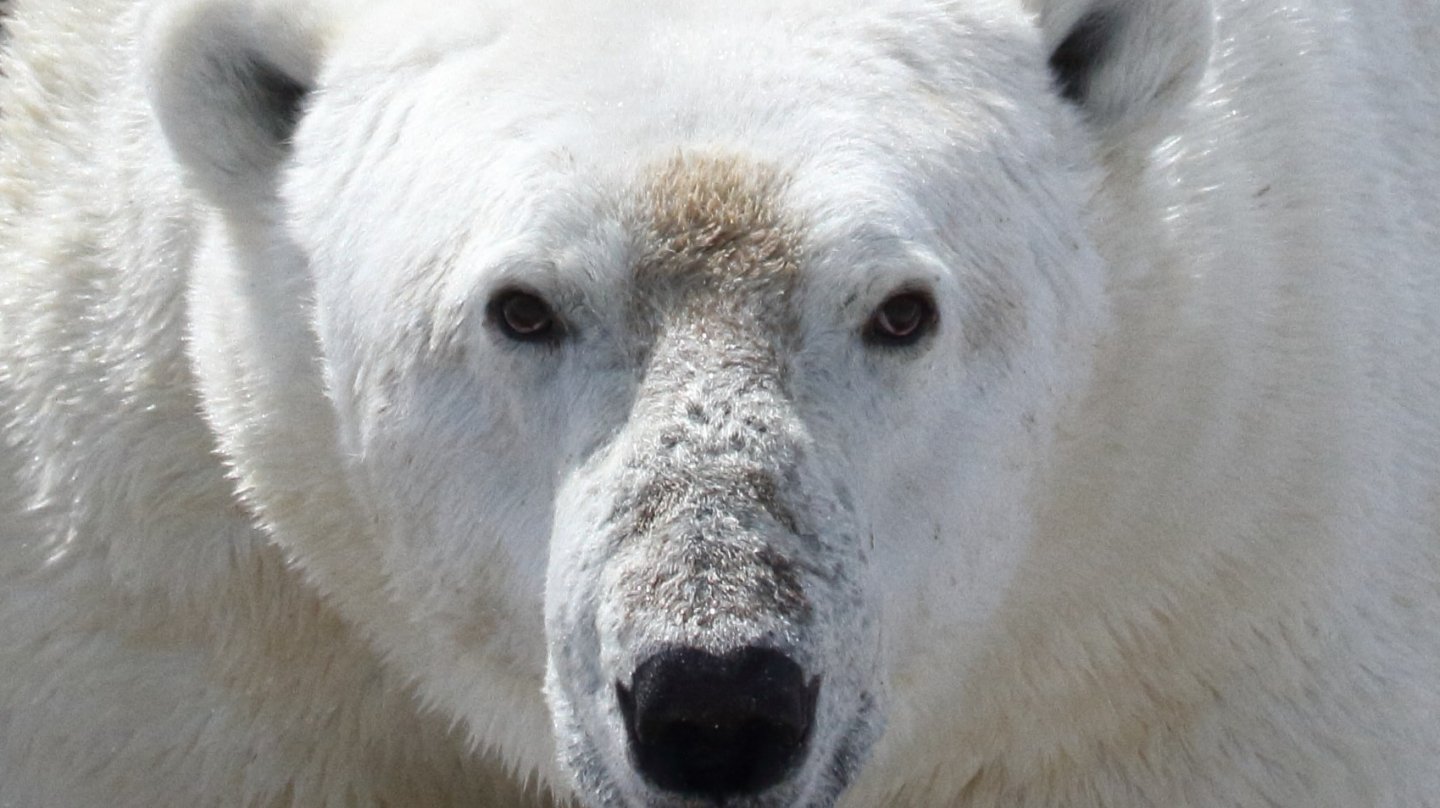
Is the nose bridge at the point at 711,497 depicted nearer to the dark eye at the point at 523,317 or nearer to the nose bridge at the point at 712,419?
the nose bridge at the point at 712,419

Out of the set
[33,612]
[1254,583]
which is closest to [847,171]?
[1254,583]

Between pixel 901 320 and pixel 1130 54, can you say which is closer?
pixel 901 320

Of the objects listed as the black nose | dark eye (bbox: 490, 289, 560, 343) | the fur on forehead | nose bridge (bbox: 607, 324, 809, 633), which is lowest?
the black nose

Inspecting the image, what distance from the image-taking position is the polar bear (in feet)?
10.2

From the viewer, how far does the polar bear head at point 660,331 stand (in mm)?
2988

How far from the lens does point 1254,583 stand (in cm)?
380

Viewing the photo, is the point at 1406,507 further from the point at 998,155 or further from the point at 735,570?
the point at 735,570

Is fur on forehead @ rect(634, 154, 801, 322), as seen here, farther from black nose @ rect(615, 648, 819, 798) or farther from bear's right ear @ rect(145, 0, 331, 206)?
bear's right ear @ rect(145, 0, 331, 206)

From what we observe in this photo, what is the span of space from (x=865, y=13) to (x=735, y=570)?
108cm

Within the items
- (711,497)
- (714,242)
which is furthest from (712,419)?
(714,242)

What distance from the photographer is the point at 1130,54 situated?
3.63 meters

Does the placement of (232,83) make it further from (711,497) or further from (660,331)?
(711,497)

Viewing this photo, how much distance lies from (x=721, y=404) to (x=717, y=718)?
46 cm

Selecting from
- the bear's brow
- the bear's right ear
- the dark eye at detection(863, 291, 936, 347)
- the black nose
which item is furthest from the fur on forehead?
the bear's right ear
